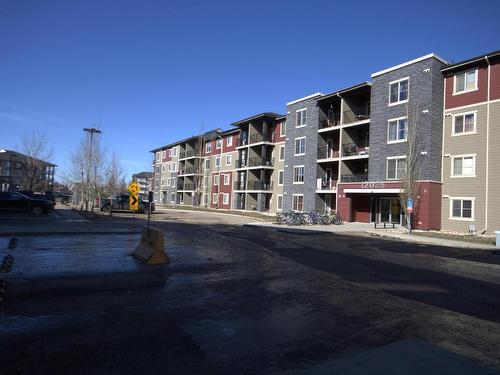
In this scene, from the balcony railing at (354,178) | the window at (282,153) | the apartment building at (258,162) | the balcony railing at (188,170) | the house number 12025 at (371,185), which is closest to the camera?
A: the house number 12025 at (371,185)

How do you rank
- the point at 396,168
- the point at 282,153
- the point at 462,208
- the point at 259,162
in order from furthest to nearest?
the point at 259,162
the point at 282,153
the point at 396,168
the point at 462,208

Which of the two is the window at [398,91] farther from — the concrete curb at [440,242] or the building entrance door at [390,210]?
the concrete curb at [440,242]

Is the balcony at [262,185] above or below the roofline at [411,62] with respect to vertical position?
below

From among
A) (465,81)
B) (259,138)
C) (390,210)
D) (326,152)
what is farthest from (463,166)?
(259,138)

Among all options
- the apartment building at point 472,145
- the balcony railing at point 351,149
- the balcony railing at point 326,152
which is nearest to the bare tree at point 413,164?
the apartment building at point 472,145

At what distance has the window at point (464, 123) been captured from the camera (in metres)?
27.4

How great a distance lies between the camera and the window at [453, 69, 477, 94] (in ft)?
90.3

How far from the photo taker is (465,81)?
2814 centimetres

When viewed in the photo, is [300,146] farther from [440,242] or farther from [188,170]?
[188,170]

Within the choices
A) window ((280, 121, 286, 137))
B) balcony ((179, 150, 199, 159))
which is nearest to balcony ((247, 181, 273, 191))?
window ((280, 121, 286, 137))

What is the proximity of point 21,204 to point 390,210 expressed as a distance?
30479 millimetres

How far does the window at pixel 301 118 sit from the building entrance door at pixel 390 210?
13.2 m

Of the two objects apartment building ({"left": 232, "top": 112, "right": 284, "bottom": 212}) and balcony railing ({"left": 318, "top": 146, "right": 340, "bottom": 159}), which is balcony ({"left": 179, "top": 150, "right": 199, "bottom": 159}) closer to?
apartment building ({"left": 232, "top": 112, "right": 284, "bottom": 212})

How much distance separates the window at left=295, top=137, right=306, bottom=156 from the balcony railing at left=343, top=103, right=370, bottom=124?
250 inches
